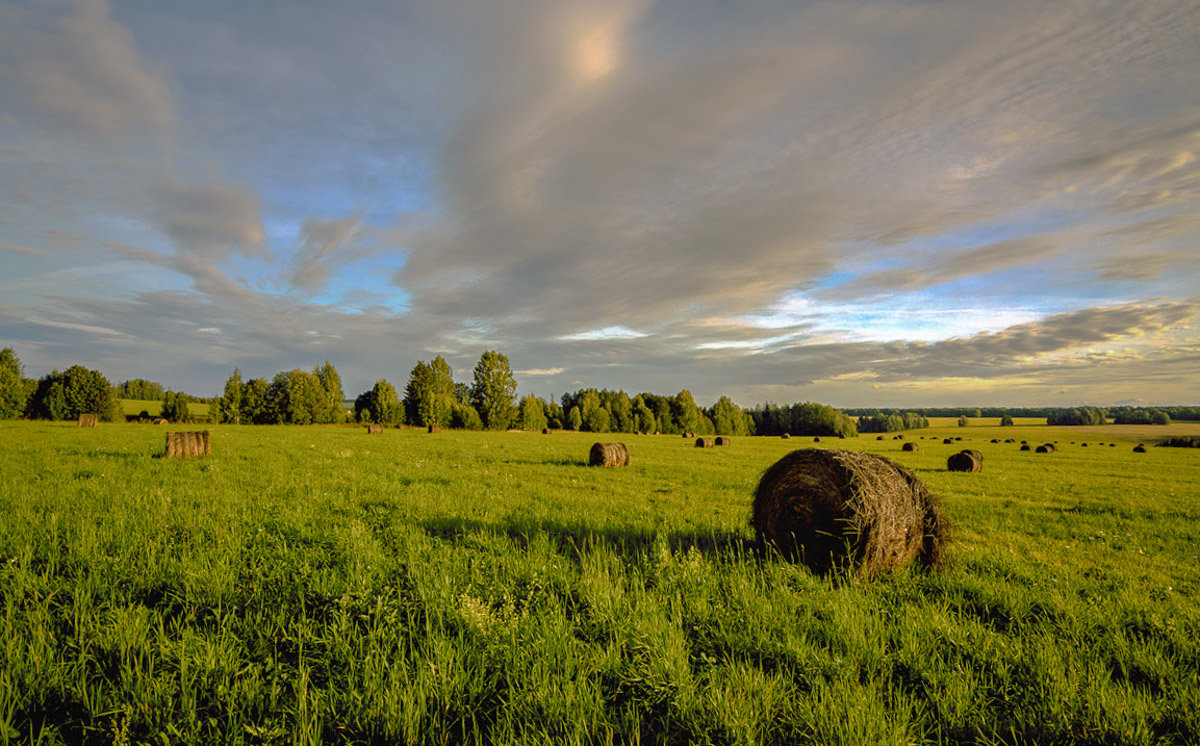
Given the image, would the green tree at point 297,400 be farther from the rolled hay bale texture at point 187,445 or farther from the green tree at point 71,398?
the rolled hay bale texture at point 187,445

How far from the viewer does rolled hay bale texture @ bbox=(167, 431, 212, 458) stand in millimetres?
18125

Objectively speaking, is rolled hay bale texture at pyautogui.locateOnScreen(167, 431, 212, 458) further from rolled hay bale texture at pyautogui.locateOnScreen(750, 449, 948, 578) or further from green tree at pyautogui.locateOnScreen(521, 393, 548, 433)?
green tree at pyautogui.locateOnScreen(521, 393, 548, 433)

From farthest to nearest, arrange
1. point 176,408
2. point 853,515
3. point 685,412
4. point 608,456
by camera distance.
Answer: point 685,412, point 176,408, point 608,456, point 853,515

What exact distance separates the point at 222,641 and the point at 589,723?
3220 mm

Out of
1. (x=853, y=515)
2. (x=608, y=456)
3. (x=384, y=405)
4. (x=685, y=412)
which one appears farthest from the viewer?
(x=685, y=412)

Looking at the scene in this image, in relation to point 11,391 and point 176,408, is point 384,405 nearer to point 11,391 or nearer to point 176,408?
point 176,408

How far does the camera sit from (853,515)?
691 cm

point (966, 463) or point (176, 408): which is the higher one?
point (176, 408)

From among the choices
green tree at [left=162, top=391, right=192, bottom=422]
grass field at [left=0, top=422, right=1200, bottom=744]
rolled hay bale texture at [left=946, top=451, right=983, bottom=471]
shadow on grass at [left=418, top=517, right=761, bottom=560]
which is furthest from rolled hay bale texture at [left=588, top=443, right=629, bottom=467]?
green tree at [left=162, top=391, right=192, bottom=422]

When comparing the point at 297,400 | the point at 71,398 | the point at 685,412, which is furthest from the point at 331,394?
the point at 685,412

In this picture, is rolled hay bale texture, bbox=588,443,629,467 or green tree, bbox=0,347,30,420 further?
green tree, bbox=0,347,30,420

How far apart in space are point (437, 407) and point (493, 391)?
36.0 ft

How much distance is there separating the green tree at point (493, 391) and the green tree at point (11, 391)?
235ft

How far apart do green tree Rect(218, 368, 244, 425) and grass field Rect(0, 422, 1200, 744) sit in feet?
337
